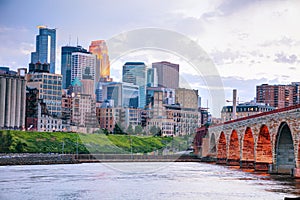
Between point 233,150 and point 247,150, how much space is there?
47.3ft

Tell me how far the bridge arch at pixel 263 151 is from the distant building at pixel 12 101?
102207 mm

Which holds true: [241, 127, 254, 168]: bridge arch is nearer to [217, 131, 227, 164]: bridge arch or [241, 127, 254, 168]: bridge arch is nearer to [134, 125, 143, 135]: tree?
[217, 131, 227, 164]: bridge arch

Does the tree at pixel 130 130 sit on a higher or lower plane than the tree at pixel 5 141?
higher

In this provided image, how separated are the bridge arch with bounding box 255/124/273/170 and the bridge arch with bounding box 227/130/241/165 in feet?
74.5

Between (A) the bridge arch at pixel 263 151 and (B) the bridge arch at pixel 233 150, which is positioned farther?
(B) the bridge arch at pixel 233 150

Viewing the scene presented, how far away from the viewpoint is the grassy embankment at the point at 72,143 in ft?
407

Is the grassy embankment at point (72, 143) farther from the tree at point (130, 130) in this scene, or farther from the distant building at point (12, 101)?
the distant building at point (12, 101)

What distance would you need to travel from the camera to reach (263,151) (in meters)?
78.4

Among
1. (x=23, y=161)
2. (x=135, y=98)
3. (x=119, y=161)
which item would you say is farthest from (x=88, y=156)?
(x=135, y=98)

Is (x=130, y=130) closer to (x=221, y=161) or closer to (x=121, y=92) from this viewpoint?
(x=121, y=92)

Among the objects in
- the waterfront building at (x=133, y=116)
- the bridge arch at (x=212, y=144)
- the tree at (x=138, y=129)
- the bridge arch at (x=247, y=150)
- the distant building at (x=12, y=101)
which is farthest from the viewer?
the waterfront building at (x=133, y=116)

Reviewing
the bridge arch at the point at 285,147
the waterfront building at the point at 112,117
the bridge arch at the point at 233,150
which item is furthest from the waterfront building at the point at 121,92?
the bridge arch at the point at 285,147

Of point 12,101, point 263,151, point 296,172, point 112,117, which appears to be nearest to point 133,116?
point 112,117

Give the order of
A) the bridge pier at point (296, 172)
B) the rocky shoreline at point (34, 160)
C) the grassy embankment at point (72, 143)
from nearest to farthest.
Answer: the bridge pier at point (296, 172) → the rocky shoreline at point (34, 160) → the grassy embankment at point (72, 143)
